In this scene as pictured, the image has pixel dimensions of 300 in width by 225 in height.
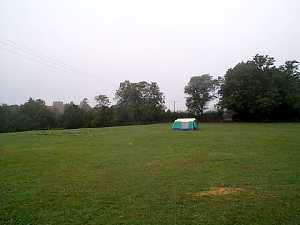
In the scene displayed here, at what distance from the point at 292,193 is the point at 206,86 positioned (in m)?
45.8

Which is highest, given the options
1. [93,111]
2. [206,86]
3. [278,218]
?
[206,86]

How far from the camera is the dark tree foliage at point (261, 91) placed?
3991 centimetres

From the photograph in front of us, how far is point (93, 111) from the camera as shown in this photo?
48.7 m

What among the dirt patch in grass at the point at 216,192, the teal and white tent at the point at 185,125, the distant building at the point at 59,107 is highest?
the distant building at the point at 59,107

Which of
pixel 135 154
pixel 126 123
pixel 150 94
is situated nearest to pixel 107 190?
pixel 135 154

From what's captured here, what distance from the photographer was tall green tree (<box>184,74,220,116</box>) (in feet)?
165

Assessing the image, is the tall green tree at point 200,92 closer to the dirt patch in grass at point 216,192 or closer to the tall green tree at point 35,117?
the tall green tree at point 35,117

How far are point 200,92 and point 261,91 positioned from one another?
40.2 feet

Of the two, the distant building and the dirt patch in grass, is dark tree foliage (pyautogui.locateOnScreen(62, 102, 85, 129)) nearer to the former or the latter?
the distant building

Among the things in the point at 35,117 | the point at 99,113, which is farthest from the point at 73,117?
the point at 35,117

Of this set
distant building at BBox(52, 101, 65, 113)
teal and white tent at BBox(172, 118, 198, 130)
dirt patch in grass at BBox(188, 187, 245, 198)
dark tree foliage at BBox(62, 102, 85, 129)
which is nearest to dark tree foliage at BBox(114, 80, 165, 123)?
dark tree foliage at BBox(62, 102, 85, 129)

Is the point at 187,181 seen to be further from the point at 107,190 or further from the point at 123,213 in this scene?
the point at 123,213

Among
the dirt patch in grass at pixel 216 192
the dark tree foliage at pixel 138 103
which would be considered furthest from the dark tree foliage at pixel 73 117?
the dirt patch in grass at pixel 216 192

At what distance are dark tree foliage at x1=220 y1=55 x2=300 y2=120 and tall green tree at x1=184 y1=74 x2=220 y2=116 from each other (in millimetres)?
6790
